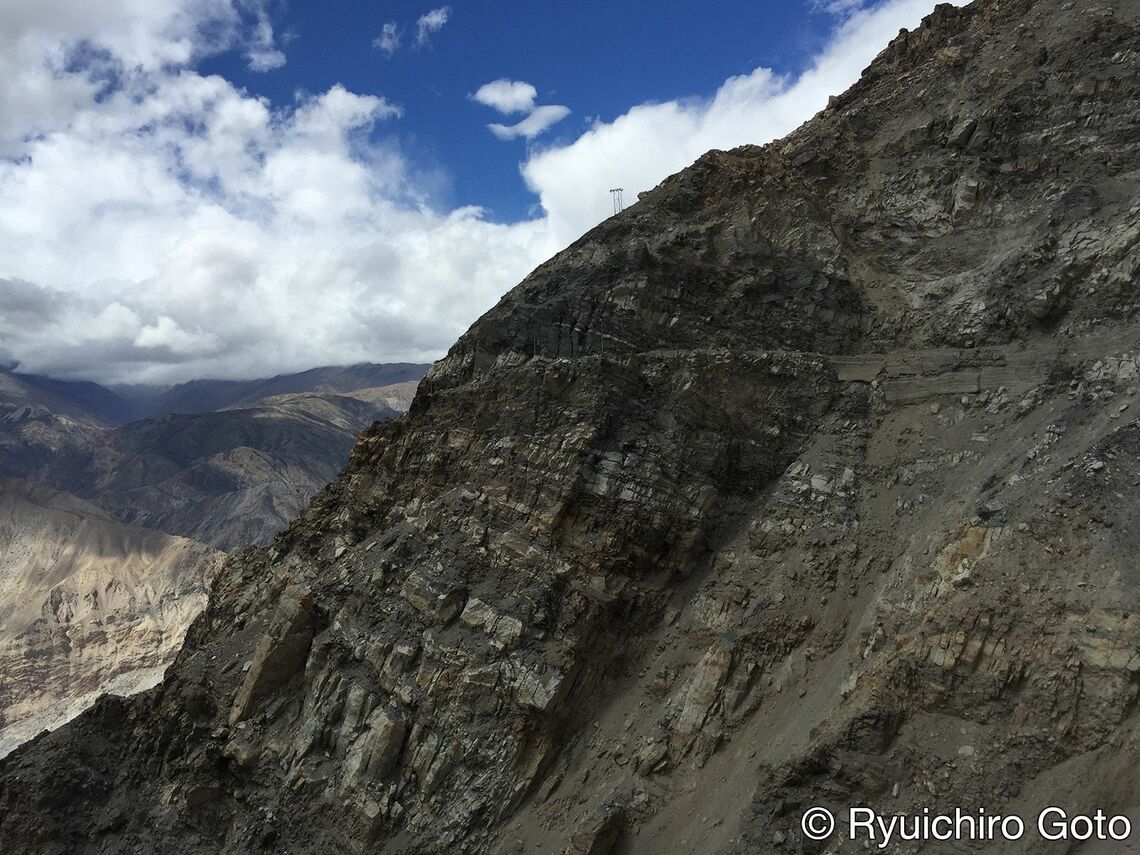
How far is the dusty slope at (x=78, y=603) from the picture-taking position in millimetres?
87562

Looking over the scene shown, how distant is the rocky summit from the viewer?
14.3 m

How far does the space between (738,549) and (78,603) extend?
128498mm

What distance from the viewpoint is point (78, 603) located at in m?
109

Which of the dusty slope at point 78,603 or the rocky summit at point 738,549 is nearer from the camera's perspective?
the rocky summit at point 738,549

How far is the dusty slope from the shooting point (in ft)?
287

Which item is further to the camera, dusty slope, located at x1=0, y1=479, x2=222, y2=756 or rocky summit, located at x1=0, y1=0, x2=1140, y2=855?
dusty slope, located at x1=0, y1=479, x2=222, y2=756

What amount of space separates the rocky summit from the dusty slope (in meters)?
77.8

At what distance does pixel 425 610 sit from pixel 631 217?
17.9m

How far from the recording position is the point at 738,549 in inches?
802

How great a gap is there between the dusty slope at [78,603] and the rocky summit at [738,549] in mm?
77828

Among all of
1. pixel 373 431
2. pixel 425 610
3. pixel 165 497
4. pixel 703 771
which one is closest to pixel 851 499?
pixel 703 771

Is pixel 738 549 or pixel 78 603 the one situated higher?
pixel 738 549

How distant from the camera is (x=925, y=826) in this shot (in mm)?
12812

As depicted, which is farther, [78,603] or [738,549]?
[78,603]
